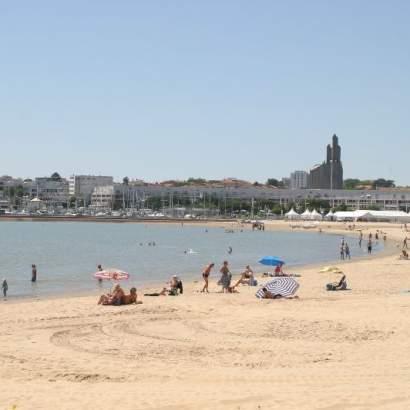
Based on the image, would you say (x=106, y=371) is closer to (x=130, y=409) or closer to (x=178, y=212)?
(x=130, y=409)

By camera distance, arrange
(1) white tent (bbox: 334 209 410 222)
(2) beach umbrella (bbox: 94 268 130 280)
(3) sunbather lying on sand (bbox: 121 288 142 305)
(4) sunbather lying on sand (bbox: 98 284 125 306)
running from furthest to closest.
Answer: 1. (1) white tent (bbox: 334 209 410 222)
2. (2) beach umbrella (bbox: 94 268 130 280)
3. (3) sunbather lying on sand (bbox: 121 288 142 305)
4. (4) sunbather lying on sand (bbox: 98 284 125 306)

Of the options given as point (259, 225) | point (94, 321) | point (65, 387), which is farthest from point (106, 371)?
Answer: point (259, 225)

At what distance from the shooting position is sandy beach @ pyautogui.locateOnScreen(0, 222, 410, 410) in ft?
29.9

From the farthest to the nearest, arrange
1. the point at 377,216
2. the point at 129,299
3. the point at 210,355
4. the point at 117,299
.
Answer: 1. the point at 377,216
2. the point at 129,299
3. the point at 117,299
4. the point at 210,355

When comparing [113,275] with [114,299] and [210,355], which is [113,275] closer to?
[114,299]

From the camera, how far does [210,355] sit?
12273 mm

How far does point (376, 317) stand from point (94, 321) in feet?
20.3

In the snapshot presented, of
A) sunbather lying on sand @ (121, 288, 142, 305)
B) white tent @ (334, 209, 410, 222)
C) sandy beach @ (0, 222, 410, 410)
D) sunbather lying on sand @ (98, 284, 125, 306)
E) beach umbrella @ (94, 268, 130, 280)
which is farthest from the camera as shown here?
white tent @ (334, 209, 410, 222)

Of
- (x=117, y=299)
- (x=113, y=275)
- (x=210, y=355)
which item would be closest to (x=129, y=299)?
(x=117, y=299)

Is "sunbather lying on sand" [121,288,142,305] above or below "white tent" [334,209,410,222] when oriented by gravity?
below

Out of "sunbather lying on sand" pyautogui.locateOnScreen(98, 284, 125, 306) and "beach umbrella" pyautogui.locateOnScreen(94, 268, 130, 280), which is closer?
"sunbather lying on sand" pyautogui.locateOnScreen(98, 284, 125, 306)

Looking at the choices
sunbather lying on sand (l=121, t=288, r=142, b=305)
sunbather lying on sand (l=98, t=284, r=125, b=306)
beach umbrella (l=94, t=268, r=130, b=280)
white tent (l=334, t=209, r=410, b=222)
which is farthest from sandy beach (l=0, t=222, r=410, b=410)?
white tent (l=334, t=209, r=410, b=222)

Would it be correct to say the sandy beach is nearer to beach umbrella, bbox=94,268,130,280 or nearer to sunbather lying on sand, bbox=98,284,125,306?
sunbather lying on sand, bbox=98,284,125,306

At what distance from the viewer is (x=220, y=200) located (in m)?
199
